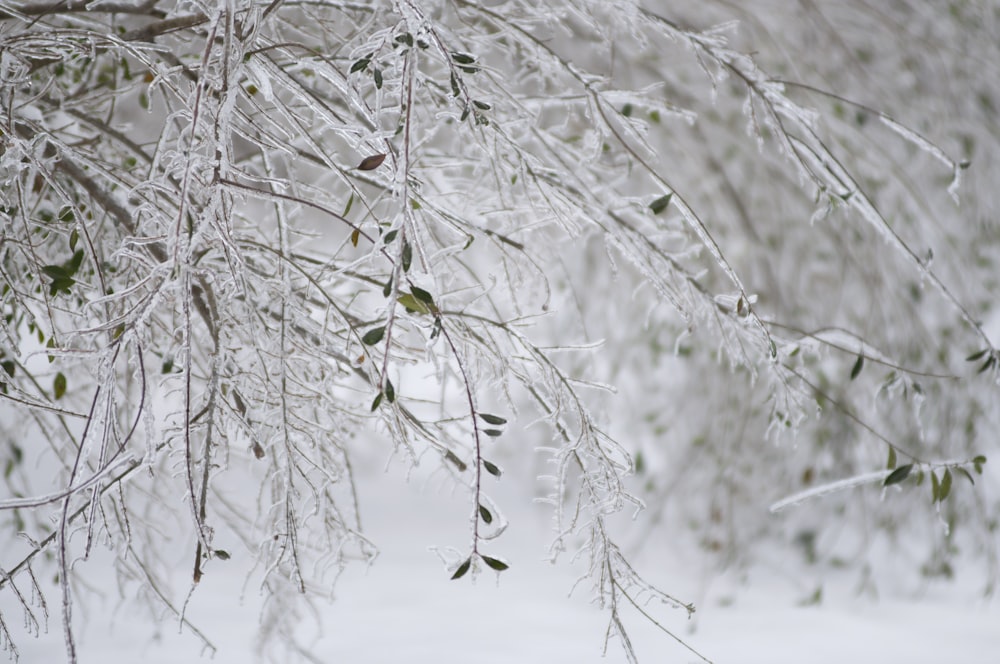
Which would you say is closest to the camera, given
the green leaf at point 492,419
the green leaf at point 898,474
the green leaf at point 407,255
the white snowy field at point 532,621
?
the green leaf at point 407,255

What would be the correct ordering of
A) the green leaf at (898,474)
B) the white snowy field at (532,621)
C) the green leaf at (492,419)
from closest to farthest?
1. the green leaf at (492,419)
2. the green leaf at (898,474)
3. the white snowy field at (532,621)

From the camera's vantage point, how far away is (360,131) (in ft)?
3.37

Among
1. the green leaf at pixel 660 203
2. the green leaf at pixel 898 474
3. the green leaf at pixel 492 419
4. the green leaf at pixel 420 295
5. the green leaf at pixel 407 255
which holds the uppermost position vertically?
the green leaf at pixel 660 203

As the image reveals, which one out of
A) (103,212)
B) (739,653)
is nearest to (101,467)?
(103,212)

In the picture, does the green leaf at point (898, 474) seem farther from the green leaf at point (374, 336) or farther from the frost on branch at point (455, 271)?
the green leaf at point (374, 336)

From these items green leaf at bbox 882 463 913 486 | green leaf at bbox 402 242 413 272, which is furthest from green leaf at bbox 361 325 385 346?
green leaf at bbox 882 463 913 486

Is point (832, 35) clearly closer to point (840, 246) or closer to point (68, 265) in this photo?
point (840, 246)

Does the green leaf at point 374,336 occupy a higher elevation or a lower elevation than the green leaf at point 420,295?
lower

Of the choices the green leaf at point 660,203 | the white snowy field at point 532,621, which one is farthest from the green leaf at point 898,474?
the white snowy field at point 532,621

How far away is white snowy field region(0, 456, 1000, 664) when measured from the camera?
7.41 feet

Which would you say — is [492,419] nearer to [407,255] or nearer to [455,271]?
[407,255]

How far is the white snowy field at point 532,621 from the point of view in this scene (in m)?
2.26

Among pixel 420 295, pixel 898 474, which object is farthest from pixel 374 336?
pixel 898 474

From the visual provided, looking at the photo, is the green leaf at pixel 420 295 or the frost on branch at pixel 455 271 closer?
the green leaf at pixel 420 295
